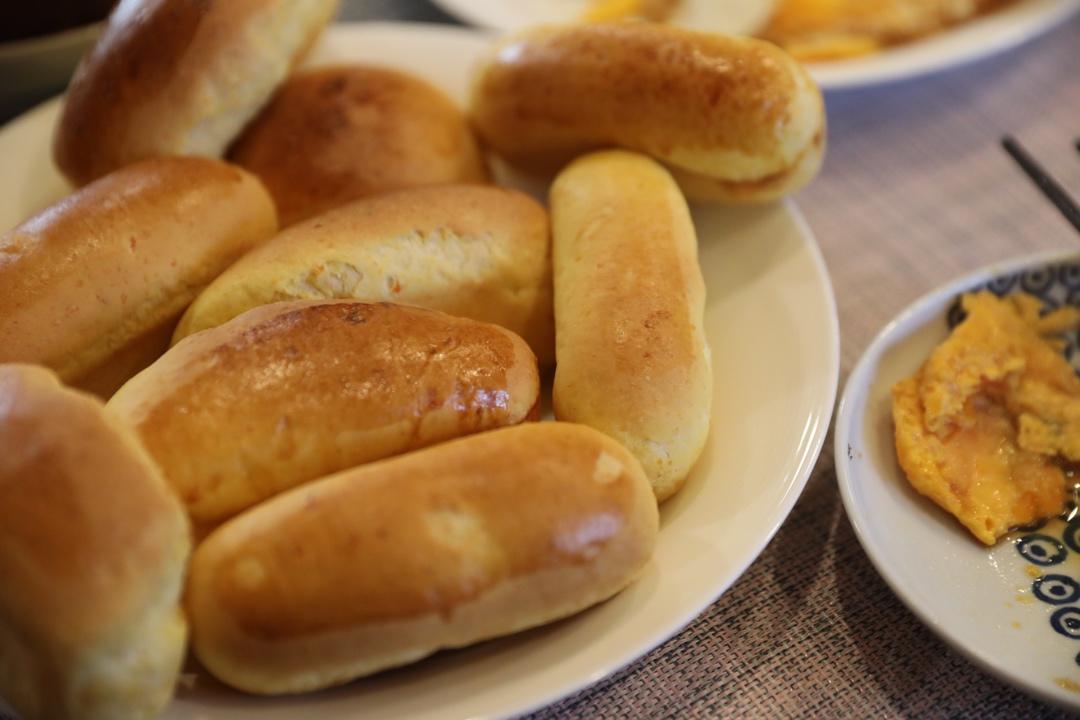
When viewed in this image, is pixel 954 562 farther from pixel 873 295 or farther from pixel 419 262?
pixel 419 262

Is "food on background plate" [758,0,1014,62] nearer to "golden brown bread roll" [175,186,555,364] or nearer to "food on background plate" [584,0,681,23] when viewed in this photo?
"food on background plate" [584,0,681,23]

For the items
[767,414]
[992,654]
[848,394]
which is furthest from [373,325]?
[992,654]

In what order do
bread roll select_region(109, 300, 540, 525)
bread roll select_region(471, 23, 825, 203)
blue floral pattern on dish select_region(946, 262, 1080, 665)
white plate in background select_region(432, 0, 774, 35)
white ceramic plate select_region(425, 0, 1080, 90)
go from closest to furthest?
bread roll select_region(109, 300, 540, 525)
blue floral pattern on dish select_region(946, 262, 1080, 665)
bread roll select_region(471, 23, 825, 203)
white ceramic plate select_region(425, 0, 1080, 90)
white plate in background select_region(432, 0, 774, 35)

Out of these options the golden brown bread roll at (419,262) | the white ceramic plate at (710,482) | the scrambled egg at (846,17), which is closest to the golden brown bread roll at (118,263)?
the golden brown bread roll at (419,262)

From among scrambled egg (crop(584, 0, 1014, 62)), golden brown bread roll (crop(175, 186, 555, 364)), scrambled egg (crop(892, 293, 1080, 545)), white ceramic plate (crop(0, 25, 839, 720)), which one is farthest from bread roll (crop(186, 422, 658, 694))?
scrambled egg (crop(584, 0, 1014, 62))

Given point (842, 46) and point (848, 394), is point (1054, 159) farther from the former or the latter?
point (848, 394)

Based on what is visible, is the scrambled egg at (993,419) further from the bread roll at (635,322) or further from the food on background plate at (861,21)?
the food on background plate at (861,21)
